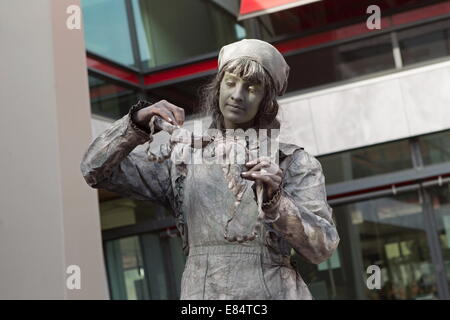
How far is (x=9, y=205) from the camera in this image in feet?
25.8

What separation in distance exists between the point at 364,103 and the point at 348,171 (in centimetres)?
79

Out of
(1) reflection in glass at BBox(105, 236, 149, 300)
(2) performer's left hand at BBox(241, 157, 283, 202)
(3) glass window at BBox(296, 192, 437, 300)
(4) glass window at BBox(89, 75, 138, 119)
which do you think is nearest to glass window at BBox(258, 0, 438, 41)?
(4) glass window at BBox(89, 75, 138, 119)

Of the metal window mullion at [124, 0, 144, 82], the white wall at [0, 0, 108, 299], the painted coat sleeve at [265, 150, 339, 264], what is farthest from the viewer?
the metal window mullion at [124, 0, 144, 82]

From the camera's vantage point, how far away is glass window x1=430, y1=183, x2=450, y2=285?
9.27m

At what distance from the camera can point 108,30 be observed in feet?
33.9

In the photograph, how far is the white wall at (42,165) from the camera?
7770 mm

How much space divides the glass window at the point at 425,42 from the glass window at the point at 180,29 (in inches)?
79.4

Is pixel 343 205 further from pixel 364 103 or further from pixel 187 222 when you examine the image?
pixel 187 222

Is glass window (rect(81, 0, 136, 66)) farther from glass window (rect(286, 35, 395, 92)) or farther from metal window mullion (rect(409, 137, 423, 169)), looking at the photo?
metal window mullion (rect(409, 137, 423, 169))

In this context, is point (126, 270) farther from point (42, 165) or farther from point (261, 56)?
point (261, 56)

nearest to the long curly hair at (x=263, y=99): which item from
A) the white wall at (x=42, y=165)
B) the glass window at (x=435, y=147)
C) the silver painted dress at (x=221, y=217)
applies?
the silver painted dress at (x=221, y=217)

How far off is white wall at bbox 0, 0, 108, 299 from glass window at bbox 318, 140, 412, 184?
9.43 ft

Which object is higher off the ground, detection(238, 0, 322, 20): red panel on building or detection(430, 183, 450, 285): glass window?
detection(238, 0, 322, 20): red panel on building
